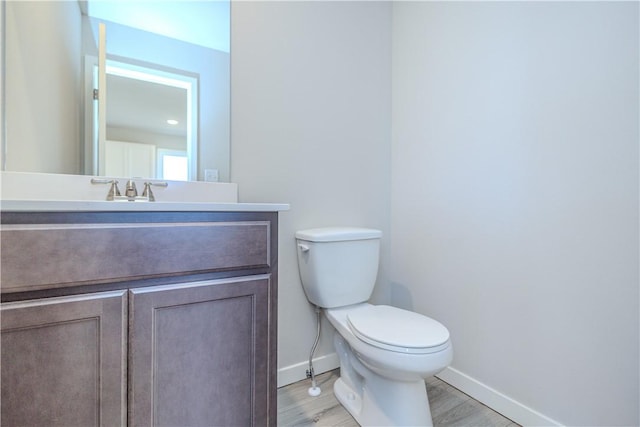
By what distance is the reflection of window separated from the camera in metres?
1.27

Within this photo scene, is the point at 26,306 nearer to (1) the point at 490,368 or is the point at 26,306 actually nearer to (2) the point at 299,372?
(2) the point at 299,372

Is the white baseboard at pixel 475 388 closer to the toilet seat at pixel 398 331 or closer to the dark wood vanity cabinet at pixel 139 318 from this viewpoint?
the toilet seat at pixel 398 331

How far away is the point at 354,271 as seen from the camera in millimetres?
1446

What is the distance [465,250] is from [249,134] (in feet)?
3.86

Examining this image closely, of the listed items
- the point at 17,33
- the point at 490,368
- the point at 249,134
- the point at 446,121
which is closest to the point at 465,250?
the point at 490,368

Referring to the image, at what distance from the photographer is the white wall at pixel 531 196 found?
3.29 ft

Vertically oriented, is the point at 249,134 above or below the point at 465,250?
above

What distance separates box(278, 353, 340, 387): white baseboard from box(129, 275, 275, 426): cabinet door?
0.59 m

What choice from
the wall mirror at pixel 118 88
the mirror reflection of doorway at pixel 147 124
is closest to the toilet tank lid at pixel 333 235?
the wall mirror at pixel 118 88

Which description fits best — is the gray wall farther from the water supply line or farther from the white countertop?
the white countertop

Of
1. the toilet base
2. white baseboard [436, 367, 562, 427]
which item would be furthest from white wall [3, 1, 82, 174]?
white baseboard [436, 367, 562, 427]

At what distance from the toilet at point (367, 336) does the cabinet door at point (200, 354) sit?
422 millimetres

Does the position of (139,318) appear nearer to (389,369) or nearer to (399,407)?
(389,369)

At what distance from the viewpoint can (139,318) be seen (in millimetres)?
751
